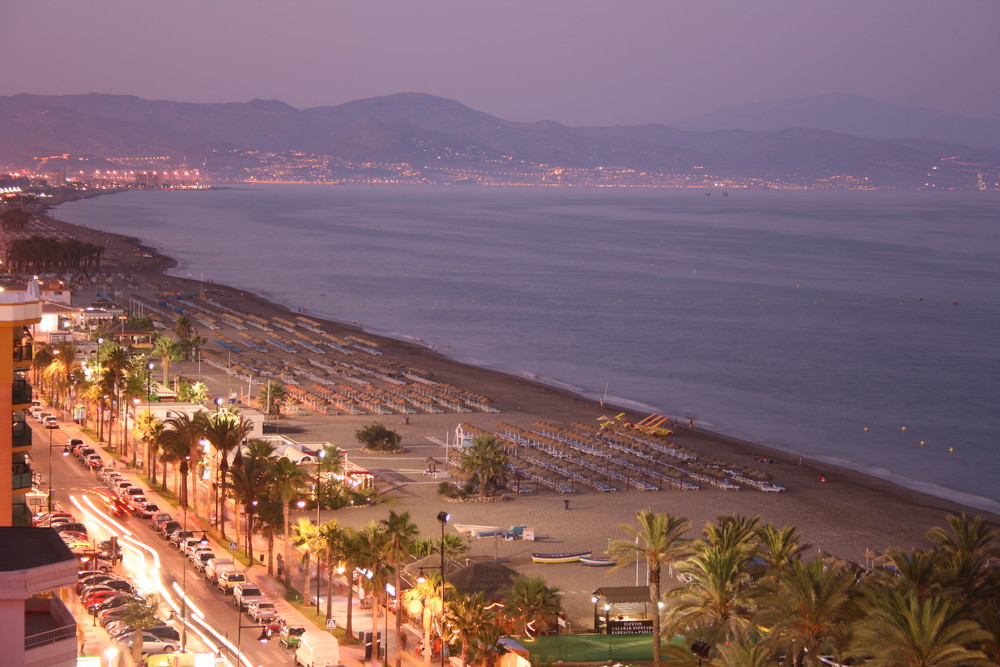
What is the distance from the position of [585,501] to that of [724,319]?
5610 cm

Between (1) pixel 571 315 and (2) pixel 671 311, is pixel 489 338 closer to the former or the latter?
(1) pixel 571 315

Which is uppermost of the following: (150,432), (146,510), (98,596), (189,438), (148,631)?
(189,438)

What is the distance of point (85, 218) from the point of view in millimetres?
192250

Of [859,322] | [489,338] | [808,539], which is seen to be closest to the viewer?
[808,539]

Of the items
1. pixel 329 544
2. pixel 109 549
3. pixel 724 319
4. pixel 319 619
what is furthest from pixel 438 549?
pixel 724 319

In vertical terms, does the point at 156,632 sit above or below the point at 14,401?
below

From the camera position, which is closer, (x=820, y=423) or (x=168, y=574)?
(x=168, y=574)

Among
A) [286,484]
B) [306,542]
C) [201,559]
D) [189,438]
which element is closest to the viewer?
[306,542]

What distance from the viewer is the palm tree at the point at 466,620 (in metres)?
21.2

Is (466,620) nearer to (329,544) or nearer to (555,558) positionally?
(329,544)

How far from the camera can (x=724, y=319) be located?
300 ft

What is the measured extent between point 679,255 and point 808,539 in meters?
116

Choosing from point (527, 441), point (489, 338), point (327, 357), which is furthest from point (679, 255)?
A: point (527, 441)

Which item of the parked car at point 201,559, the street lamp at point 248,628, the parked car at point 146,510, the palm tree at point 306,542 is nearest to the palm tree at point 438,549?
the palm tree at point 306,542
